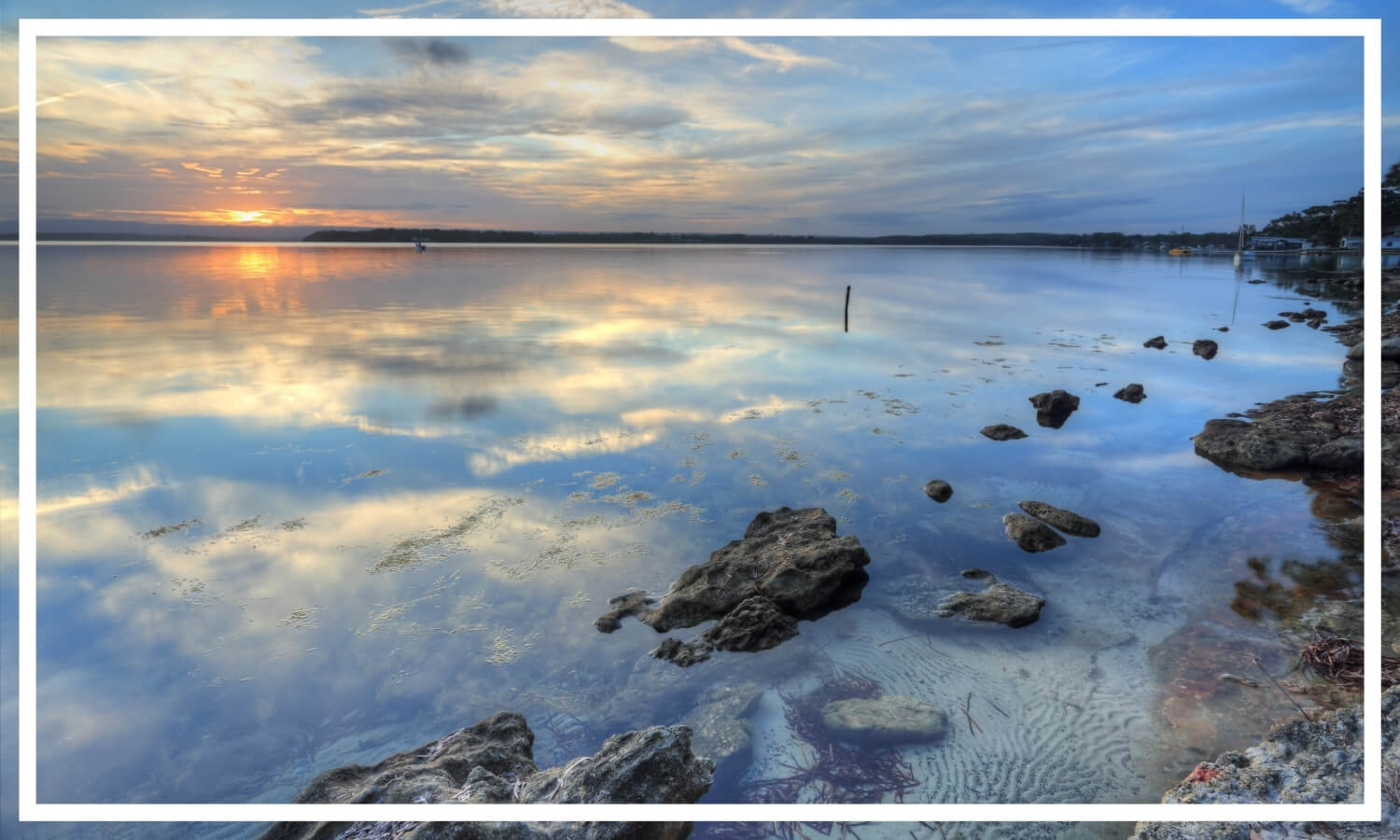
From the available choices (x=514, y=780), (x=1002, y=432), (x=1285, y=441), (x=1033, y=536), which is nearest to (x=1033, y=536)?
(x=1033, y=536)

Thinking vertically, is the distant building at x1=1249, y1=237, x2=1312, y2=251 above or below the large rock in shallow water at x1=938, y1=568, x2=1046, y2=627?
above

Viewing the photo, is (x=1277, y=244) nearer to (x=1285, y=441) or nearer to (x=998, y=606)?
(x=1285, y=441)

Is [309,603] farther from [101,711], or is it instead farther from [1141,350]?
[1141,350]

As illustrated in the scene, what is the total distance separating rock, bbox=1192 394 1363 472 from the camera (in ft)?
41.1

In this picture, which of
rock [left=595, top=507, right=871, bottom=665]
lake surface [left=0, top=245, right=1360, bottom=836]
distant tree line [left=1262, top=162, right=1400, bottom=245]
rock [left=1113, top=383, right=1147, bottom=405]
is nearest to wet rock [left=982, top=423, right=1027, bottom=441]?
lake surface [left=0, top=245, right=1360, bottom=836]

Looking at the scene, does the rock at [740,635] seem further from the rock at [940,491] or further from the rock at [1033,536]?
the rock at [940,491]

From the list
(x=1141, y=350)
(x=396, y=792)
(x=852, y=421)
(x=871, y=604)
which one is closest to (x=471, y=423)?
(x=852, y=421)

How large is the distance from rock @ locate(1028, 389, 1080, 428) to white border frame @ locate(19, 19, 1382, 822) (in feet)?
40.4

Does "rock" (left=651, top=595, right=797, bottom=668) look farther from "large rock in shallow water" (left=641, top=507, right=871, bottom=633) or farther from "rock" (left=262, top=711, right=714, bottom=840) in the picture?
"rock" (left=262, top=711, right=714, bottom=840)

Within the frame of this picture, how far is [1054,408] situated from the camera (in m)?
16.7

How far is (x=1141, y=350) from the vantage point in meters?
28.2

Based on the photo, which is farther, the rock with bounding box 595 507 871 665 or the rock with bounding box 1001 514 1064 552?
the rock with bounding box 1001 514 1064 552

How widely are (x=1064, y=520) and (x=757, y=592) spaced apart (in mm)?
5521

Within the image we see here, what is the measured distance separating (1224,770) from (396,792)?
6112 millimetres
